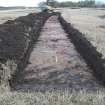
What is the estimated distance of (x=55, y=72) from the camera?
1354 cm

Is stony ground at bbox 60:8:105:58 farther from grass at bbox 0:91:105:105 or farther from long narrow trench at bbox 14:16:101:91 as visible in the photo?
grass at bbox 0:91:105:105

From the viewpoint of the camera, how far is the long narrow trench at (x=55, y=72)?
447 inches

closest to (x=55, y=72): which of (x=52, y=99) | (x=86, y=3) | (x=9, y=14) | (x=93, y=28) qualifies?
(x=52, y=99)

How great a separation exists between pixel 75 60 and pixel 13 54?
3.78 metres

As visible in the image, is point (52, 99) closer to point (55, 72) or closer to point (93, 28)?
point (55, 72)

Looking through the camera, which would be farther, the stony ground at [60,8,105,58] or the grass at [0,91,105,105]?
the stony ground at [60,8,105,58]

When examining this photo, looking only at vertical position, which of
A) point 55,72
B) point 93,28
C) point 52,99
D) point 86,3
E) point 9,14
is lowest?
point 86,3

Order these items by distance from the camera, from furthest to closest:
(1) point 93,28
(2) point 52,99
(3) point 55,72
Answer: (1) point 93,28 < (3) point 55,72 < (2) point 52,99

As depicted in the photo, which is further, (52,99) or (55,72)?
(55,72)

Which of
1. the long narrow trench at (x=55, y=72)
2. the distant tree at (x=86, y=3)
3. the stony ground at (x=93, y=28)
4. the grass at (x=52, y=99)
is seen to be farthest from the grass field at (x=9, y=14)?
the distant tree at (x=86, y=3)

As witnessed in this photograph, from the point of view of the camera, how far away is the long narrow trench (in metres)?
11.3

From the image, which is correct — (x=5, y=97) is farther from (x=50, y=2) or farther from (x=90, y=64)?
(x=50, y=2)

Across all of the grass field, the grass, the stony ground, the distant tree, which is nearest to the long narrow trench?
the stony ground

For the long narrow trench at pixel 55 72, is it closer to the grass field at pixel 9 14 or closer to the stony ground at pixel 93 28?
the stony ground at pixel 93 28
